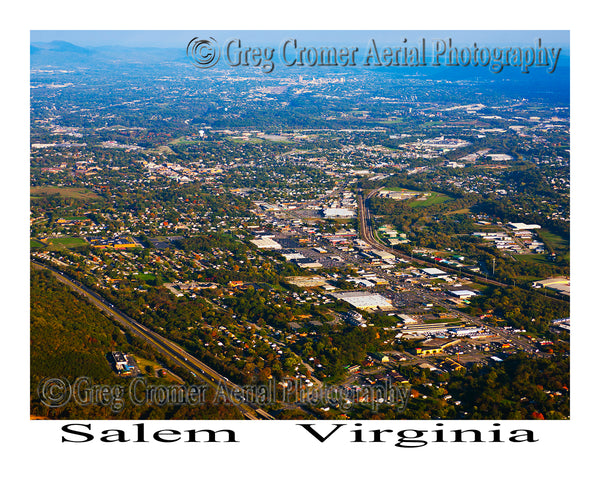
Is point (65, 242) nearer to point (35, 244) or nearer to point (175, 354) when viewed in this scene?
point (35, 244)

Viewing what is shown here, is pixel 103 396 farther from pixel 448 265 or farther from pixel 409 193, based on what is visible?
pixel 409 193

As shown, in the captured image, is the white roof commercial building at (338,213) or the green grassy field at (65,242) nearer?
the green grassy field at (65,242)

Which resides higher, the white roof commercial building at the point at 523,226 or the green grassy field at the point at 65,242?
the white roof commercial building at the point at 523,226

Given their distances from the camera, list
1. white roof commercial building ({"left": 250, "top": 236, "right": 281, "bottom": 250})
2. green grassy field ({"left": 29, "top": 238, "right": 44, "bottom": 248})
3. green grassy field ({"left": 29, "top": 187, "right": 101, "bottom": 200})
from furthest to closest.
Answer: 1. green grassy field ({"left": 29, "top": 187, "right": 101, "bottom": 200})
2. white roof commercial building ({"left": 250, "top": 236, "right": 281, "bottom": 250})
3. green grassy field ({"left": 29, "top": 238, "right": 44, "bottom": 248})

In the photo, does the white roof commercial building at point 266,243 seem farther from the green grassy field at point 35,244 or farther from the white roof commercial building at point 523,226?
the white roof commercial building at point 523,226

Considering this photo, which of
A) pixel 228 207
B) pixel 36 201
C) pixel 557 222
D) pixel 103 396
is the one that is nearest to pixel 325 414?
pixel 103 396

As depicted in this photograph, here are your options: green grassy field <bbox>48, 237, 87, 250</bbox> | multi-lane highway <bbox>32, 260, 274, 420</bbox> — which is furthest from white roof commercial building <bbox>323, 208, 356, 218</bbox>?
multi-lane highway <bbox>32, 260, 274, 420</bbox>

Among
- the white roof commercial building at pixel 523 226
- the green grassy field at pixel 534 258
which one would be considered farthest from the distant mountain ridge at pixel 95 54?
the green grassy field at pixel 534 258

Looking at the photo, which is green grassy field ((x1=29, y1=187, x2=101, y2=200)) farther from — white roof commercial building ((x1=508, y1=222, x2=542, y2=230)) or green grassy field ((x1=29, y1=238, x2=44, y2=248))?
white roof commercial building ((x1=508, y1=222, x2=542, y2=230))
